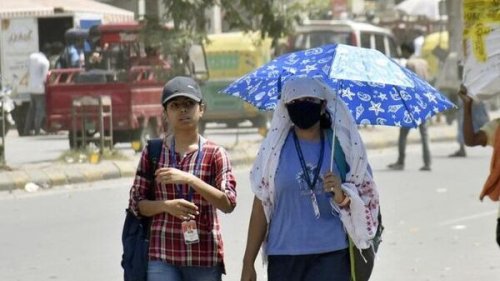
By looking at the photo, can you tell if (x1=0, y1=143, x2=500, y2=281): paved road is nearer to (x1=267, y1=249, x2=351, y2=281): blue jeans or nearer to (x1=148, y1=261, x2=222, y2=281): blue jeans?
(x1=148, y1=261, x2=222, y2=281): blue jeans

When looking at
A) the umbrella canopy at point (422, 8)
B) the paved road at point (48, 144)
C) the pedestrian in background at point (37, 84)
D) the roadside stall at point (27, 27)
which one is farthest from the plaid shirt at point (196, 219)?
the umbrella canopy at point (422, 8)

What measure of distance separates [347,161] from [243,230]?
24.9 feet

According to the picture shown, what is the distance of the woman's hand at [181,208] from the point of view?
245 inches

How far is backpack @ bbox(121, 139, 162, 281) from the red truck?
15840 mm

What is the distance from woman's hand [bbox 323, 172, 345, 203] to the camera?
6.02 m

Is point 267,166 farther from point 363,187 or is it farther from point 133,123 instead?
point 133,123

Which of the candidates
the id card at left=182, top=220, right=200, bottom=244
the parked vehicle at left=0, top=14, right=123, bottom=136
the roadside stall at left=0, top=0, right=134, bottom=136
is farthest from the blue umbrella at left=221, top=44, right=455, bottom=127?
the parked vehicle at left=0, top=14, right=123, bottom=136

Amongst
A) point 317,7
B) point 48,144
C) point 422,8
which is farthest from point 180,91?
point 422,8

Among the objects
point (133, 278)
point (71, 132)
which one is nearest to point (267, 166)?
point (133, 278)

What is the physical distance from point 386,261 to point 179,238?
562 cm

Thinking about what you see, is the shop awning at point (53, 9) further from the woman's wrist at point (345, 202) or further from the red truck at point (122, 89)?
the woman's wrist at point (345, 202)

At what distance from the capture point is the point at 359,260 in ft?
20.3

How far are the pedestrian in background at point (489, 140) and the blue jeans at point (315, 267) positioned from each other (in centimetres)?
86

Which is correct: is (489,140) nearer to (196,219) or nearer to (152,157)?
(196,219)
